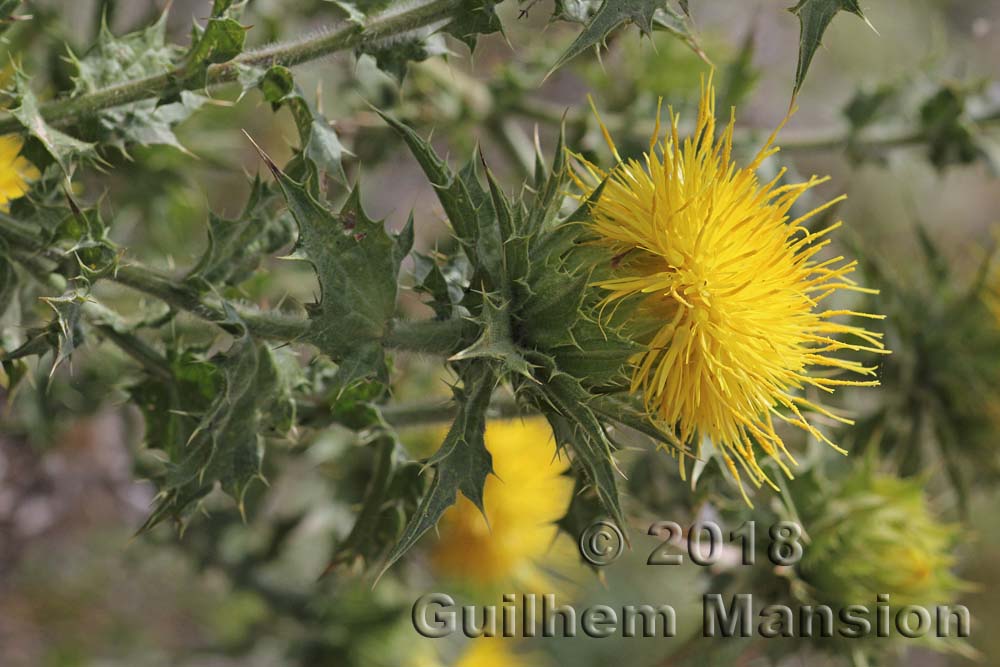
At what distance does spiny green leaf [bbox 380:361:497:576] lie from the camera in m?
2.15

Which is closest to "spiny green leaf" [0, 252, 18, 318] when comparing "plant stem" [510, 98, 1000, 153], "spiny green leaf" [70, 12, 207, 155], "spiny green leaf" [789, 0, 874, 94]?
"spiny green leaf" [70, 12, 207, 155]

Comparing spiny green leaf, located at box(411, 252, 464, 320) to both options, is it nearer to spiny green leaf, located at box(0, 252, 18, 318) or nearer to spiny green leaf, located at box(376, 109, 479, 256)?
spiny green leaf, located at box(376, 109, 479, 256)

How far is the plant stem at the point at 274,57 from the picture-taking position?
2.41m

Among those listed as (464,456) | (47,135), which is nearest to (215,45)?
(47,135)

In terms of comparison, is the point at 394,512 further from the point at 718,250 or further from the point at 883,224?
the point at 883,224

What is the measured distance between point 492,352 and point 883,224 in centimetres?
706

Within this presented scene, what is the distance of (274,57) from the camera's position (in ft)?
8.02

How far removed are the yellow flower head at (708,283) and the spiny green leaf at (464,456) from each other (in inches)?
13.8

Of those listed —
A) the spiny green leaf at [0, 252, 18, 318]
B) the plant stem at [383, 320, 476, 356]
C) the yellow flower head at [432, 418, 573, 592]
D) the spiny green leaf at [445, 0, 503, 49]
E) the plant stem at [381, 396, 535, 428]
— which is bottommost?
the yellow flower head at [432, 418, 573, 592]

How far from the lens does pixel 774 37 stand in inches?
308

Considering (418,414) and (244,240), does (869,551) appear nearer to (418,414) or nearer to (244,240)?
(418,414)

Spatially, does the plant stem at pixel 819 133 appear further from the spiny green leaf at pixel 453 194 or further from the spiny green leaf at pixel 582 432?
the spiny green leaf at pixel 582 432

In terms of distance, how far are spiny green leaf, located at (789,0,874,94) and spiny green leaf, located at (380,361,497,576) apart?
0.95m

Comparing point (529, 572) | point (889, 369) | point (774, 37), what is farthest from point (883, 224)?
point (529, 572)
